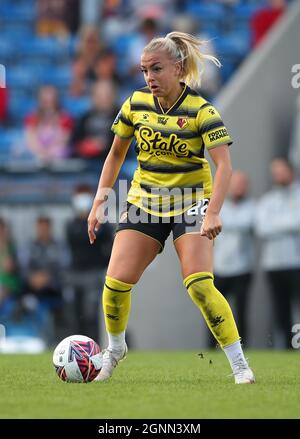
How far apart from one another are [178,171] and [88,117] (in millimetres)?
6799

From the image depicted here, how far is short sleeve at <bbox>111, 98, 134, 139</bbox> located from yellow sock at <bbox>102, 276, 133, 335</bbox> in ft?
3.00

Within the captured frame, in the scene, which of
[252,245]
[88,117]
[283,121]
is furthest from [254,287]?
[88,117]

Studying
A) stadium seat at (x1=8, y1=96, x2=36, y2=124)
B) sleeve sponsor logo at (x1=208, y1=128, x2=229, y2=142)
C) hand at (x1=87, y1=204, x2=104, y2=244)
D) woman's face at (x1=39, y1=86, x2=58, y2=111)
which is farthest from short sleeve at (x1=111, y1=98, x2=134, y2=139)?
stadium seat at (x1=8, y1=96, x2=36, y2=124)

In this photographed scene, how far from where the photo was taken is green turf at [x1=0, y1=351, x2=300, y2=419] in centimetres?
553

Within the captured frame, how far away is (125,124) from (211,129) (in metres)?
0.66

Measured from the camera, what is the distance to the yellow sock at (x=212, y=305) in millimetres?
6848

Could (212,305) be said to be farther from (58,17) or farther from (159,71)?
(58,17)

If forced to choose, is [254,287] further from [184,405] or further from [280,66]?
[184,405]

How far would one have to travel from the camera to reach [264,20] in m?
15.2

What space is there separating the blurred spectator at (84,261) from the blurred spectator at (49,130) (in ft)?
5.90

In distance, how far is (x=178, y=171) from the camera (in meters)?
7.06

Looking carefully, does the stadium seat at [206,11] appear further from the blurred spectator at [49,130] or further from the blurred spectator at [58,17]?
the blurred spectator at [49,130]

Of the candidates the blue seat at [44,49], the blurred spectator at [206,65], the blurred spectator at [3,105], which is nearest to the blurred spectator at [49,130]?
the blurred spectator at [3,105]

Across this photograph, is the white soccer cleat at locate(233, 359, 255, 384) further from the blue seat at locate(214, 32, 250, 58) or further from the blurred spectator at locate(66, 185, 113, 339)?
the blue seat at locate(214, 32, 250, 58)
